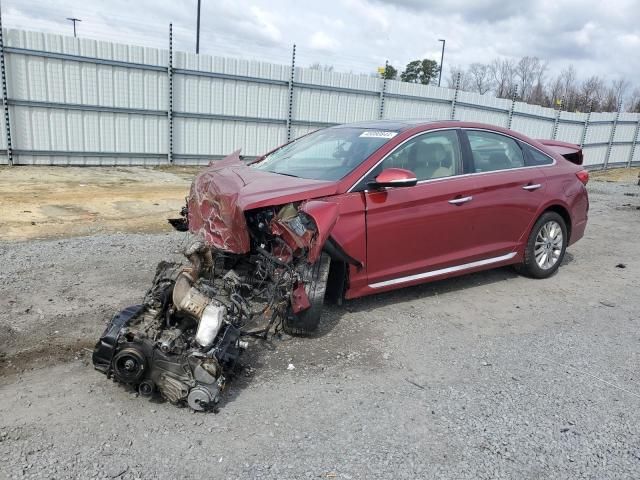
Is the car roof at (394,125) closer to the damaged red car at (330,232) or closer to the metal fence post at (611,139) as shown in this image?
the damaged red car at (330,232)

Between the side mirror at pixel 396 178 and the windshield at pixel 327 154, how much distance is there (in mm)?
318

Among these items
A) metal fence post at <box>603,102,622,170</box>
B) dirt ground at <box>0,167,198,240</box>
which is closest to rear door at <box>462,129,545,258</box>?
dirt ground at <box>0,167,198,240</box>

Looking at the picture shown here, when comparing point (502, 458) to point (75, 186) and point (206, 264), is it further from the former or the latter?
point (75, 186)

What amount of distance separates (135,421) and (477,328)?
2.91 metres

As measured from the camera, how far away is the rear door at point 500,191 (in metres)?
5.12

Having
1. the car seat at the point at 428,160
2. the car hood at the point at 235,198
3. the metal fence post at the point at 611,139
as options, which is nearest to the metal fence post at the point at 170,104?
the car hood at the point at 235,198

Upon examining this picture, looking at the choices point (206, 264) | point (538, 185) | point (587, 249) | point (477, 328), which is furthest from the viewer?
point (587, 249)

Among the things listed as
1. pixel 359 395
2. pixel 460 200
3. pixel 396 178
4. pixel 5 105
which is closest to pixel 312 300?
pixel 359 395

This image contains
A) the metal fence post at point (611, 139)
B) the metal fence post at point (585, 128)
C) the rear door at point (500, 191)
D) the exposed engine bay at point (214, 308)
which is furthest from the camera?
the metal fence post at point (611, 139)

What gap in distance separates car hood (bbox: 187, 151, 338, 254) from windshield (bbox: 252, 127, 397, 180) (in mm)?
254

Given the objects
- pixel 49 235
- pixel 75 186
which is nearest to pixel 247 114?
pixel 75 186

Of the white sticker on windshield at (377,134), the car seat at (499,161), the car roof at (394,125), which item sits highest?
the car roof at (394,125)

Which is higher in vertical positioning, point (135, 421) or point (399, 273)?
point (399, 273)

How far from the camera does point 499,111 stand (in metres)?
19.7
